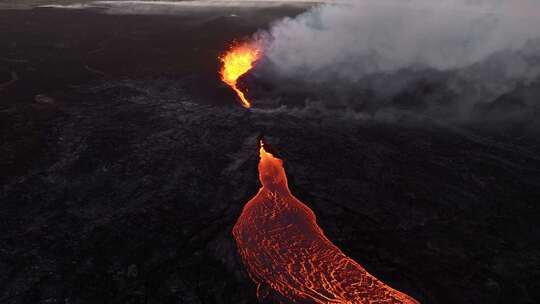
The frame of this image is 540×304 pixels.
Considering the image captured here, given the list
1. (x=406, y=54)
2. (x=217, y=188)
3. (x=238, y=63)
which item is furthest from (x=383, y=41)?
(x=217, y=188)

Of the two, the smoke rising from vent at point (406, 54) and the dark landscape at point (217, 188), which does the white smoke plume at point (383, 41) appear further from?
the dark landscape at point (217, 188)

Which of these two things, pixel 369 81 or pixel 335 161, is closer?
pixel 335 161

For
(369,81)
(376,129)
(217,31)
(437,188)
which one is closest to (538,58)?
(369,81)

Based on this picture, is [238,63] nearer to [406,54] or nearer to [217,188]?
[406,54]

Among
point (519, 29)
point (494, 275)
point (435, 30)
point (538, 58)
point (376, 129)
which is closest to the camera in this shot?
point (494, 275)

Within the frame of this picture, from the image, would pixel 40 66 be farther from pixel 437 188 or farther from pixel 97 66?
pixel 437 188

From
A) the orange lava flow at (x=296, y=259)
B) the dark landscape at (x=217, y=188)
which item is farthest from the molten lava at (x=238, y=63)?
the orange lava flow at (x=296, y=259)
